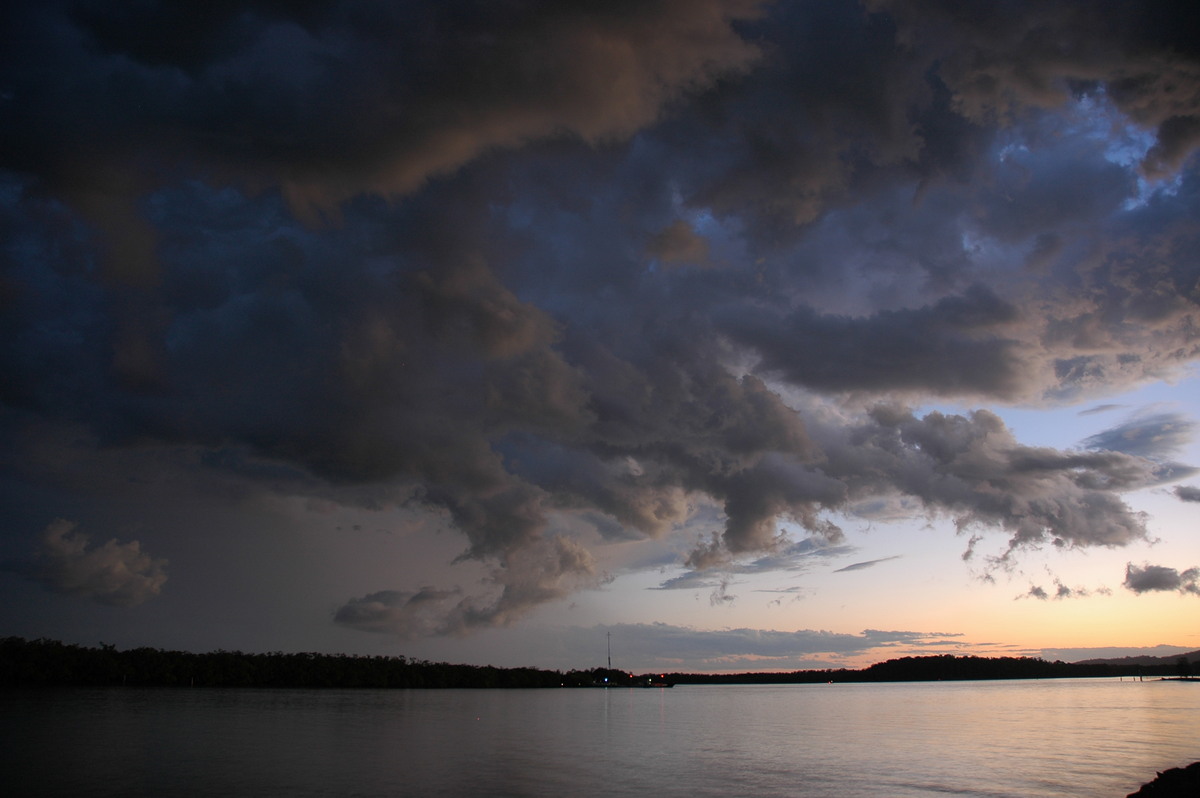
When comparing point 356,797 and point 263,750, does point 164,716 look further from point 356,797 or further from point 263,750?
point 356,797

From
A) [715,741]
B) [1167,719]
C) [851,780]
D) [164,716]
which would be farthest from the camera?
[1167,719]

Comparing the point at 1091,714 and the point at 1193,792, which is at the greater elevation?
the point at 1193,792

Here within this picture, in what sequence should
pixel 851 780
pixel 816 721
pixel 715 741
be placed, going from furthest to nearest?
1. pixel 816 721
2. pixel 715 741
3. pixel 851 780

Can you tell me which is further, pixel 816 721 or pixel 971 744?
pixel 816 721

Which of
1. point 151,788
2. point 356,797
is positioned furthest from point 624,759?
point 151,788

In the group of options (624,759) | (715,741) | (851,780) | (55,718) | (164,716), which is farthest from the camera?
(164,716)

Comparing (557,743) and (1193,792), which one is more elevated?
(1193,792)

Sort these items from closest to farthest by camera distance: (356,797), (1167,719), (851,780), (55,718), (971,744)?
(356,797) < (851,780) < (971,744) < (55,718) < (1167,719)

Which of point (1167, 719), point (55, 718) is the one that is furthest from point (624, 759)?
point (1167, 719)

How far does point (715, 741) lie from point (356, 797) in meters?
45.8

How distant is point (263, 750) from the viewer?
58406 mm

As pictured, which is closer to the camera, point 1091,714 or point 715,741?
point 715,741

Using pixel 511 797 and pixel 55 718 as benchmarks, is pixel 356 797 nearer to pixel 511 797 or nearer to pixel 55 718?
pixel 511 797

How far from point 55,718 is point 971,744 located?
9502cm
